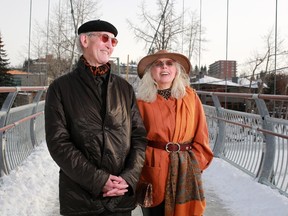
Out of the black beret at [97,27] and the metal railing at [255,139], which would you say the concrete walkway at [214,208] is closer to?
the metal railing at [255,139]

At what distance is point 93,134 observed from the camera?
177 cm

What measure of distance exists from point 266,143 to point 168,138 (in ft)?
8.47

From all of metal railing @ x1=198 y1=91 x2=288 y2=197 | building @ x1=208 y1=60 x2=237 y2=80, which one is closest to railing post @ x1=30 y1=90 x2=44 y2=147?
metal railing @ x1=198 y1=91 x2=288 y2=197

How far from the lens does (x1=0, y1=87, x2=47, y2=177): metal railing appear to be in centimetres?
424

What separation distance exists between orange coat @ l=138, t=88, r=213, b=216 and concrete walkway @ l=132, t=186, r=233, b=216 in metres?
1.67

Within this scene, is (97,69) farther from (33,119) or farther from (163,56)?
(33,119)

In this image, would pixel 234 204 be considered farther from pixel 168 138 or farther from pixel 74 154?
pixel 74 154

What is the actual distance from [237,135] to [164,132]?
3.95m

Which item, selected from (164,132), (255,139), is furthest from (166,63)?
(255,139)

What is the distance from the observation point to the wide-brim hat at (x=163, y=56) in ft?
7.52

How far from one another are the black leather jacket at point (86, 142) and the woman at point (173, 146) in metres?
0.30

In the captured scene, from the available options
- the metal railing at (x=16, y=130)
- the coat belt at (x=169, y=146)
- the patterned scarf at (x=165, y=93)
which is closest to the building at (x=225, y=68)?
the metal railing at (x=16, y=130)

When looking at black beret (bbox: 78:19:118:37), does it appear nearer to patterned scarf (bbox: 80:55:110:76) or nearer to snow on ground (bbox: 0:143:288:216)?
patterned scarf (bbox: 80:55:110:76)

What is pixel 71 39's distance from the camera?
72.4ft
